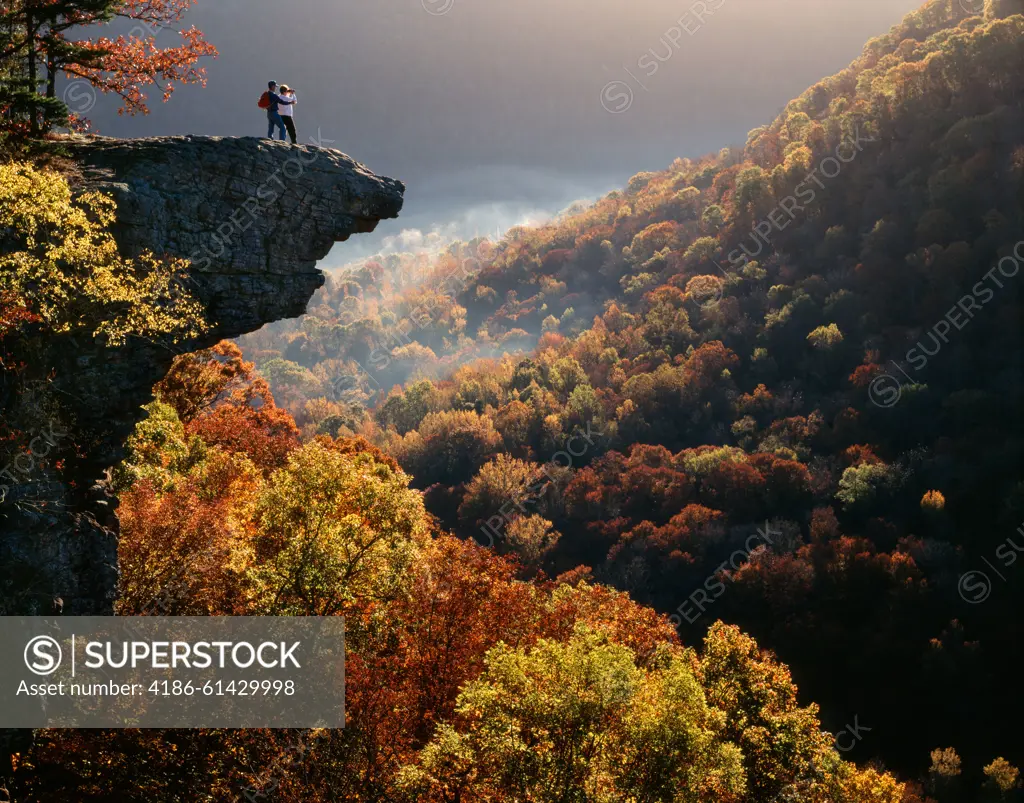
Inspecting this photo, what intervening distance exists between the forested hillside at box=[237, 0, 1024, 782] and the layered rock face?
1494 inches

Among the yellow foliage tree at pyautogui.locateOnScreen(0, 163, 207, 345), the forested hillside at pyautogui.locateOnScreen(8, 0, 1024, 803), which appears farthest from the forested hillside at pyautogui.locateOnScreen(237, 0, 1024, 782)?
the yellow foliage tree at pyautogui.locateOnScreen(0, 163, 207, 345)

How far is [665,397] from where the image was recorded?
11844 centimetres

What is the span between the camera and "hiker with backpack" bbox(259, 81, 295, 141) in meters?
25.0

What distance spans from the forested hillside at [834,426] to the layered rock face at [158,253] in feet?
124

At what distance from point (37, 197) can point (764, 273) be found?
428 feet

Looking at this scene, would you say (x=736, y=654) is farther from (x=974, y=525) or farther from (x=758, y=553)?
(x=974, y=525)

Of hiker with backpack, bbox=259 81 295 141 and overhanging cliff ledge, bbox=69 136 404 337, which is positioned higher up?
hiker with backpack, bbox=259 81 295 141

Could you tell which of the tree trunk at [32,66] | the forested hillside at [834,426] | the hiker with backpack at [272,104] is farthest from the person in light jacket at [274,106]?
→ the forested hillside at [834,426]

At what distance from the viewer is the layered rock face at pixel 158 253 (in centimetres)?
1852

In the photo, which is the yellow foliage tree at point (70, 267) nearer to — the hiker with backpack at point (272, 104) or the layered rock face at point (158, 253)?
the layered rock face at point (158, 253)

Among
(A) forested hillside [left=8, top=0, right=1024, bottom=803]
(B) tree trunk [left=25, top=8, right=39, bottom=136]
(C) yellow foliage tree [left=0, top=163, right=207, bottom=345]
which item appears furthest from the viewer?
(B) tree trunk [left=25, top=8, right=39, bottom=136]

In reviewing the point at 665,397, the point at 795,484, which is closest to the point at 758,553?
the point at 795,484

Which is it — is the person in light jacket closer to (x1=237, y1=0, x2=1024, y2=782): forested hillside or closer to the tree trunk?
the tree trunk

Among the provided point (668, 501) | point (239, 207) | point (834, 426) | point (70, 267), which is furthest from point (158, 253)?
point (834, 426)
